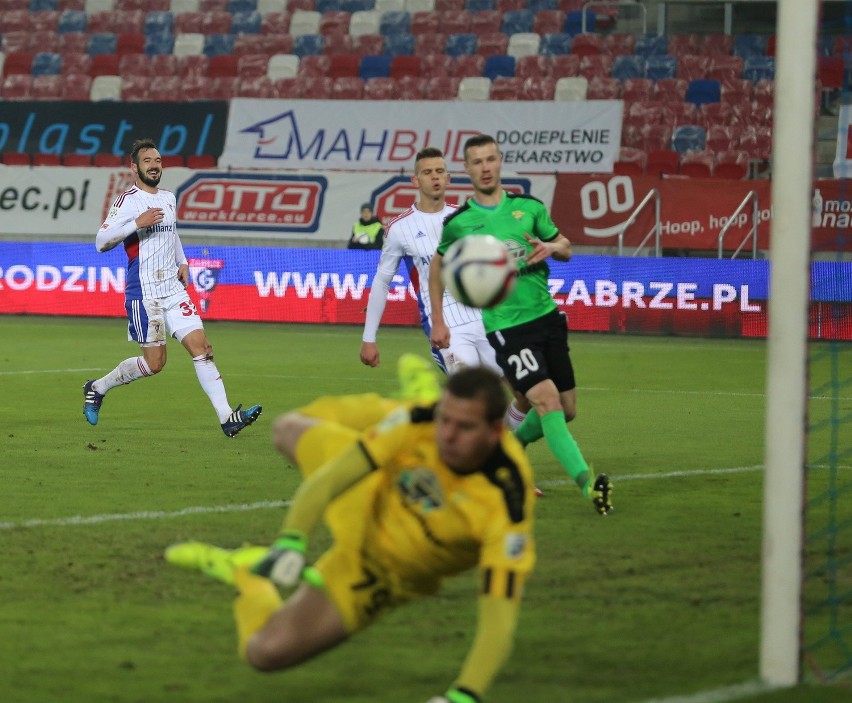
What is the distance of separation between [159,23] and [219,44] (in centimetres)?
178

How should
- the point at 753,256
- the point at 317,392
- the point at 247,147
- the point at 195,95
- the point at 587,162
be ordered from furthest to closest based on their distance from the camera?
the point at 195,95
the point at 247,147
the point at 587,162
the point at 753,256
the point at 317,392

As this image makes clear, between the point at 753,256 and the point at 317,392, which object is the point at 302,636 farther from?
the point at 753,256

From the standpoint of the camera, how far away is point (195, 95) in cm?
3044

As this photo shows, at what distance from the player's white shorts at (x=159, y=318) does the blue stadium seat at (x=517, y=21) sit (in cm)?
1884

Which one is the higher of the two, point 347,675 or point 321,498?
point 321,498

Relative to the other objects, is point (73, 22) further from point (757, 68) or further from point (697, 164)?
point (757, 68)

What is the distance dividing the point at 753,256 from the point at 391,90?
8.67 m

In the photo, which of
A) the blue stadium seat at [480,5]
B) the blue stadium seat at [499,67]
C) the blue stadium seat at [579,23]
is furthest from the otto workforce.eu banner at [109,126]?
the blue stadium seat at [579,23]

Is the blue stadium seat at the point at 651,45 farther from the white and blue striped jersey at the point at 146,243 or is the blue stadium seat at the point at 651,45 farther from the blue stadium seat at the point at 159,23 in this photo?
the white and blue striped jersey at the point at 146,243

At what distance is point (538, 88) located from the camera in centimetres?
2812

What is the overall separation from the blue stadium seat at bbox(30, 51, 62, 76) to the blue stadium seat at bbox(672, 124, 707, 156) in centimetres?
1301

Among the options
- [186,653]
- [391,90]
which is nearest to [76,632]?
[186,653]

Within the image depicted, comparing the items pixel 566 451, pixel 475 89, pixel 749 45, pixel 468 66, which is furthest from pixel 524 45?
pixel 566 451

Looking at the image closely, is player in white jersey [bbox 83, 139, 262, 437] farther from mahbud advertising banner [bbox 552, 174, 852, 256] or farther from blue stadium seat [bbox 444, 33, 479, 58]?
blue stadium seat [bbox 444, 33, 479, 58]
